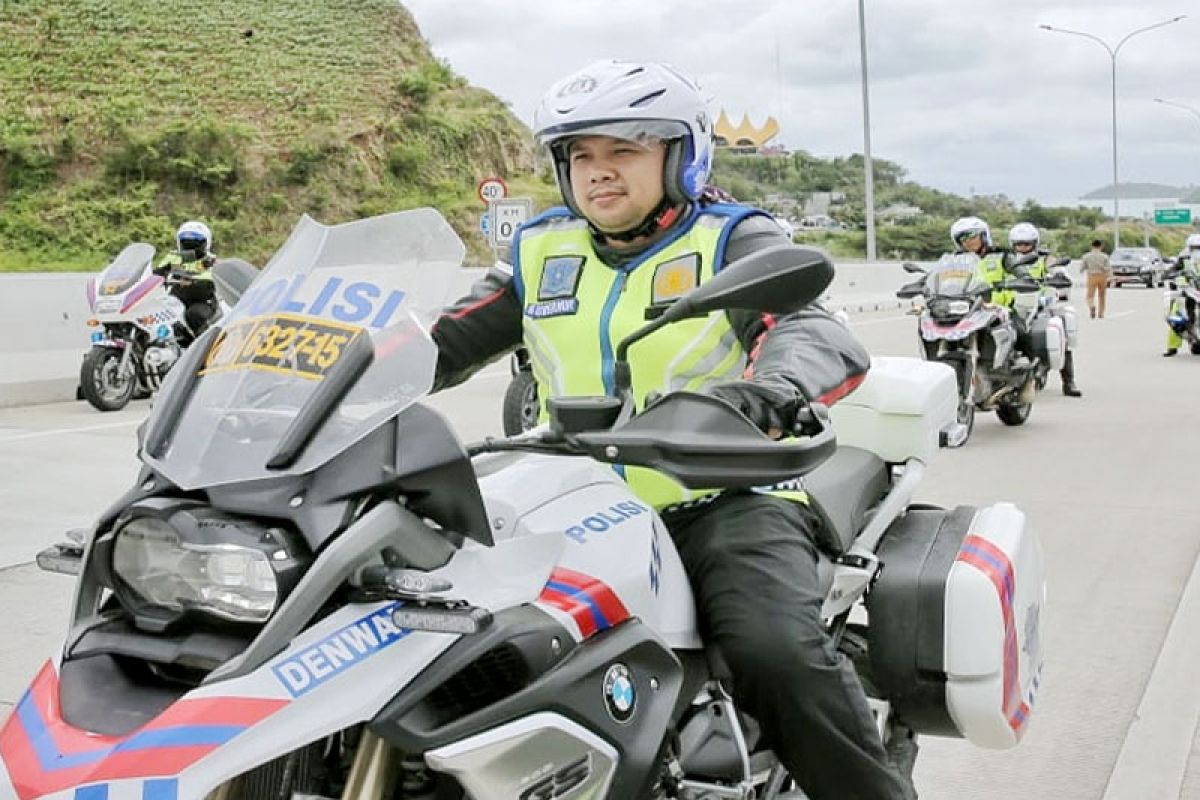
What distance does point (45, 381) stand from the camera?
15133mm

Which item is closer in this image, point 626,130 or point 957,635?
point 626,130

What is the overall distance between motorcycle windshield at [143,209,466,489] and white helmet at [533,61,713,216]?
1.77ft

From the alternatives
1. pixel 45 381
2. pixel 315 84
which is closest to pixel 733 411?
pixel 45 381

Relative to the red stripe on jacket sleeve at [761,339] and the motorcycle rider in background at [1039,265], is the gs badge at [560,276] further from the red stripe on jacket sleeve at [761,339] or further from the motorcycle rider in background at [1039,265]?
the motorcycle rider in background at [1039,265]

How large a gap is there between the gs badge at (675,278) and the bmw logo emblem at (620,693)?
832 millimetres

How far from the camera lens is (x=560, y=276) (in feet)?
9.73

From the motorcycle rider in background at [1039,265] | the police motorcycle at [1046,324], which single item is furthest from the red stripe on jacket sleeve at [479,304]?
the motorcycle rider in background at [1039,265]

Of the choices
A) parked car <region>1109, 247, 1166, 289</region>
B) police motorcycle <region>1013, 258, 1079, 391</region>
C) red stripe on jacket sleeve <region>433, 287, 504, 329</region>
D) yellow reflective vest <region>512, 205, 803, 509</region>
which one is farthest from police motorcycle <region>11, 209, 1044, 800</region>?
parked car <region>1109, 247, 1166, 289</region>

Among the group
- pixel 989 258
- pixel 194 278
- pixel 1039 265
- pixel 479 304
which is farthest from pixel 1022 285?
pixel 479 304

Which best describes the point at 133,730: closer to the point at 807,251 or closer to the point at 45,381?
the point at 807,251

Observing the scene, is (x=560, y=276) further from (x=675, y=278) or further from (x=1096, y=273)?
(x=1096, y=273)

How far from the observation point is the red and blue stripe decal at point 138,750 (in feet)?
5.84

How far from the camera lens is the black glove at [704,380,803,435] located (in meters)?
2.34

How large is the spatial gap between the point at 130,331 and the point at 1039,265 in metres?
9.39
